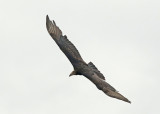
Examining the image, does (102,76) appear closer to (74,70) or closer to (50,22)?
(74,70)

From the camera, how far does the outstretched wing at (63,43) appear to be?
56.1 meters

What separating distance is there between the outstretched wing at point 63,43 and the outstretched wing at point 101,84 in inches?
83.3

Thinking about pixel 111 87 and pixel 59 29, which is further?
pixel 59 29

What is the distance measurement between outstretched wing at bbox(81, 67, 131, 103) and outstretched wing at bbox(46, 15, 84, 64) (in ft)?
6.94

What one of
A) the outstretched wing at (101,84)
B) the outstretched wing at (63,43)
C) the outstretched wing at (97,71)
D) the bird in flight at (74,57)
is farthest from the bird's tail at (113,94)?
the outstretched wing at (63,43)

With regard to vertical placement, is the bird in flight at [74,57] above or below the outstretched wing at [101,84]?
→ above

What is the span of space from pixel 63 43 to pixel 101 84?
825 centimetres

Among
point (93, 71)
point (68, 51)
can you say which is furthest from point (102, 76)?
point (68, 51)

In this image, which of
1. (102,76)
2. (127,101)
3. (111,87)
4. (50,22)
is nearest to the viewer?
(127,101)

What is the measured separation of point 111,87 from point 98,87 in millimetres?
1356

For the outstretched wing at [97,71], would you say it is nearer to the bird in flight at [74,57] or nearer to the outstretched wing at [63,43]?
the bird in flight at [74,57]

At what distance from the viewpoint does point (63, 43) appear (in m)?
56.7

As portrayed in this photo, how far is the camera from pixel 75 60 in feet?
184

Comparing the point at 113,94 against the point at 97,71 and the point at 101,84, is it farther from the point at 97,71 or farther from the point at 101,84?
the point at 97,71
